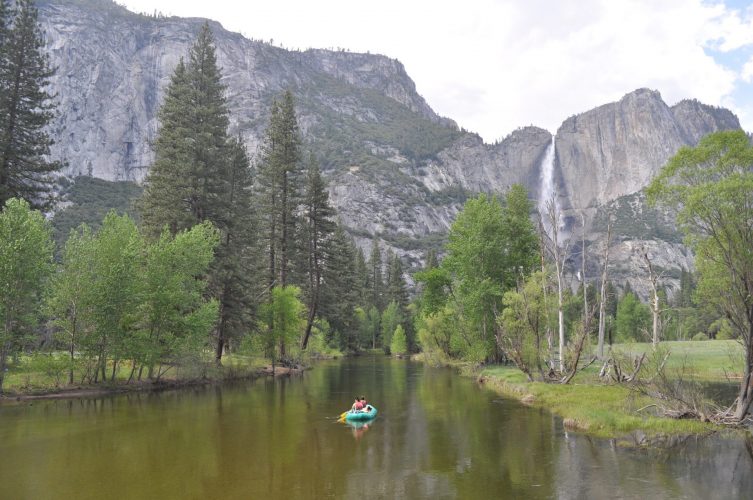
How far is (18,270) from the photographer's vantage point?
85.7ft

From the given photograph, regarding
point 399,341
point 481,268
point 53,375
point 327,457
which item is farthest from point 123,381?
point 399,341

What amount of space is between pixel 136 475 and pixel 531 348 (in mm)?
30296

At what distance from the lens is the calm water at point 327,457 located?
43.9 ft

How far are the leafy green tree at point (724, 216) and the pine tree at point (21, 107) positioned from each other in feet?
129

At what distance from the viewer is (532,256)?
47.8 metres

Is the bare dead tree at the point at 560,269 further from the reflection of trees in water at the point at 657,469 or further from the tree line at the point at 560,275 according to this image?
the reflection of trees in water at the point at 657,469

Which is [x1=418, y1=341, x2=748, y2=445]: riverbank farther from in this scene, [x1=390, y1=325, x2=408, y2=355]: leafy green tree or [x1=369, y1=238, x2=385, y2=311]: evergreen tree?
[x1=369, y1=238, x2=385, y2=311]: evergreen tree

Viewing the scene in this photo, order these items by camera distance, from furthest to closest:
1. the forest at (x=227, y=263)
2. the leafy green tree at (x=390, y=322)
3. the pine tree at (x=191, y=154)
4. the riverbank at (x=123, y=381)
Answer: the leafy green tree at (x=390, y=322) → the pine tree at (x=191, y=154) → the riverbank at (x=123, y=381) → the forest at (x=227, y=263)

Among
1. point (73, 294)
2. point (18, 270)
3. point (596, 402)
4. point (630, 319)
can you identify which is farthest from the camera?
point (630, 319)

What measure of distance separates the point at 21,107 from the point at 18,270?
16.1 meters

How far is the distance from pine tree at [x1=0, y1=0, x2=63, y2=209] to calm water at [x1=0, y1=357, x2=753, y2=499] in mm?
16620

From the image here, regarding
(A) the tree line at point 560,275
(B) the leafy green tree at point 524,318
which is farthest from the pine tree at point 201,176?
(B) the leafy green tree at point 524,318

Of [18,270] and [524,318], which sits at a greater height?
[18,270]

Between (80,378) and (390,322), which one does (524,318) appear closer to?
(80,378)
